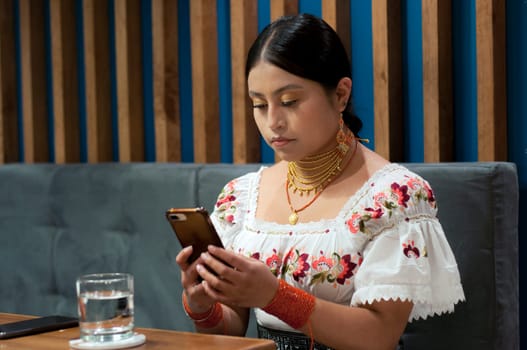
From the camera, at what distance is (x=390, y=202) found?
1.70m

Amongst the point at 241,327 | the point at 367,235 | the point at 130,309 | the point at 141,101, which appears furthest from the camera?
the point at 141,101

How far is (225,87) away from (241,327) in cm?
102

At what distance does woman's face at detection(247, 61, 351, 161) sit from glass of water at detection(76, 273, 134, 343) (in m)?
0.52

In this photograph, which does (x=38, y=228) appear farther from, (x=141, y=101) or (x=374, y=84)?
(x=374, y=84)

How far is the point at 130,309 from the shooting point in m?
1.38

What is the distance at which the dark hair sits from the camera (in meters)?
1.75

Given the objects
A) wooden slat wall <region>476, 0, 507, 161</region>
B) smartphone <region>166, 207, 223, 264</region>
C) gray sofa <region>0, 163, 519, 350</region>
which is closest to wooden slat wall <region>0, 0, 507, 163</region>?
wooden slat wall <region>476, 0, 507, 161</region>

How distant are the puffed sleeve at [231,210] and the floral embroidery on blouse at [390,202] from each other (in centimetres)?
33

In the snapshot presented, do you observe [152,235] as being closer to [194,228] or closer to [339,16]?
[339,16]

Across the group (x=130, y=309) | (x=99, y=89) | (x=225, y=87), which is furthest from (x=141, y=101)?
(x=130, y=309)

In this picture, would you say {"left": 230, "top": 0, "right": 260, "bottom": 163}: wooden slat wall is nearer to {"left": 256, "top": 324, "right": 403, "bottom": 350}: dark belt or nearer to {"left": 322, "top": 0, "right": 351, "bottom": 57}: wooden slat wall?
{"left": 322, "top": 0, "right": 351, "bottom": 57}: wooden slat wall

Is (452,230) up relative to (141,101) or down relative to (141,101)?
down

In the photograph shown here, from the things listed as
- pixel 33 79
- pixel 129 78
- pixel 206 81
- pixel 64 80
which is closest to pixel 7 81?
pixel 33 79

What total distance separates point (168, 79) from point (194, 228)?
1388 millimetres
